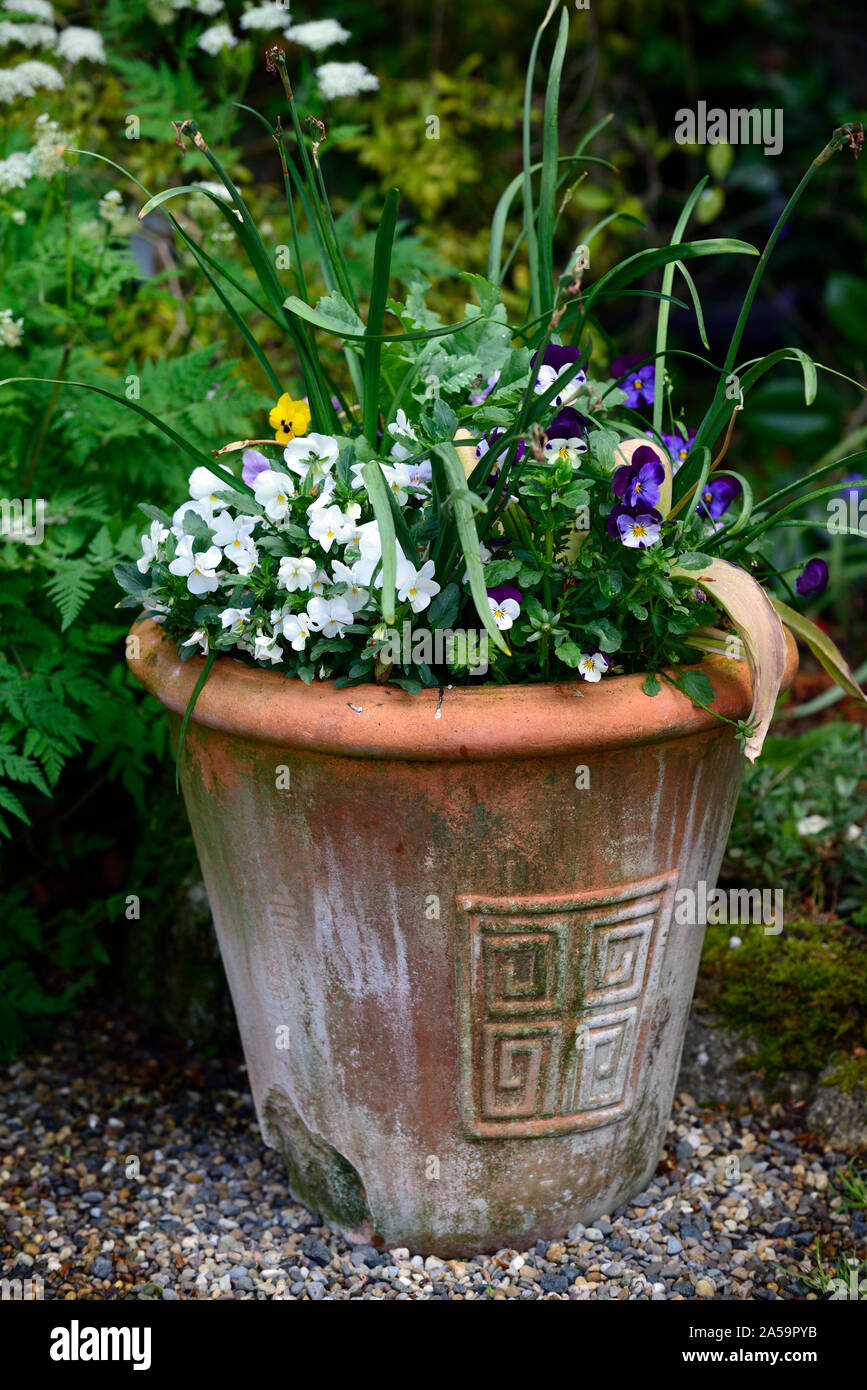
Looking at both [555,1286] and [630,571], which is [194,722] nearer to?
[630,571]

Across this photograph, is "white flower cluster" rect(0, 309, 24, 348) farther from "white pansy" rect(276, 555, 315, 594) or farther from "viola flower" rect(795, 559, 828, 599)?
"viola flower" rect(795, 559, 828, 599)

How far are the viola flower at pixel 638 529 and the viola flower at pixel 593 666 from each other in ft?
0.46

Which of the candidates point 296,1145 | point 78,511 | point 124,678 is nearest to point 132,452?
point 78,511

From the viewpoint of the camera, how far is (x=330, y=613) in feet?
4.56

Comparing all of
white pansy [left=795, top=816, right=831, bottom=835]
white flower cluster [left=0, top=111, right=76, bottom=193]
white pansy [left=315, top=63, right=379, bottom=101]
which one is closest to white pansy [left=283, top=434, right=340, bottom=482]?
white flower cluster [left=0, top=111, right=76, bottom=193]

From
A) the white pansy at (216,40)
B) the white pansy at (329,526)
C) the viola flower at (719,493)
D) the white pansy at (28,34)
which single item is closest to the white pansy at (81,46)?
the white pansy at (28,34)

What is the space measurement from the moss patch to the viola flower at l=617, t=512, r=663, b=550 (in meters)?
0.93

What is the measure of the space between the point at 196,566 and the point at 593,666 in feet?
1.67

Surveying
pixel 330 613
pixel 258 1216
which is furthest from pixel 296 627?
pixel 258 1216

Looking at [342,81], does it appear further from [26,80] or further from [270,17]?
[26,80]

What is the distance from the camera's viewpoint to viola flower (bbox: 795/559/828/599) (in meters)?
1.60

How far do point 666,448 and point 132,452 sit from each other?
922 mm

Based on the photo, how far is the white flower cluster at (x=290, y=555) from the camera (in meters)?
1.37

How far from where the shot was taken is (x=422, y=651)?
4.60 feet
